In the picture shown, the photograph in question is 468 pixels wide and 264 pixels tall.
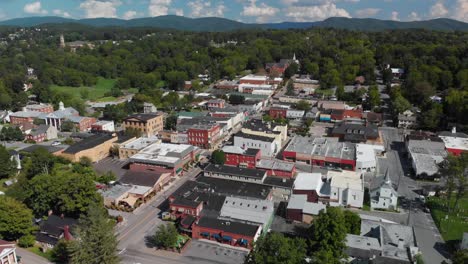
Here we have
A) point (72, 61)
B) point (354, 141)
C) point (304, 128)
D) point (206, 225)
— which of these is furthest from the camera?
point (72, 61)

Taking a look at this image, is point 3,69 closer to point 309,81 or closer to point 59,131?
point 59,131

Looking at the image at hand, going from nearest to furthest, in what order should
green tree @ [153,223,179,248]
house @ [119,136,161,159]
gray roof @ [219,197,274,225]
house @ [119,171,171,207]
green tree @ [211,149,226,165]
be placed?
green tree @ [153,223,179,248], gray roof @ [219,197,274,225], house @ [119,171,171,207], green tree @ [211,149,226,165], house @ [119,136,161,159]

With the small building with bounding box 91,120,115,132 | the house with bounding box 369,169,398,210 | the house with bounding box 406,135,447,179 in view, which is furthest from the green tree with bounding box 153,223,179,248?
the small building with bounding box 91,120,115,132

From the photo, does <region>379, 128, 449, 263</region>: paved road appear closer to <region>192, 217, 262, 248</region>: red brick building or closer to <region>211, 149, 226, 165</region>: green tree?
<region>192, 217, 262, 248</region>: red brick building

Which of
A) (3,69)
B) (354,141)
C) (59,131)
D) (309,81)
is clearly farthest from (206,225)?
(3,69)

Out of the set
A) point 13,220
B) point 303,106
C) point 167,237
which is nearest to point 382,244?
point 167,237
